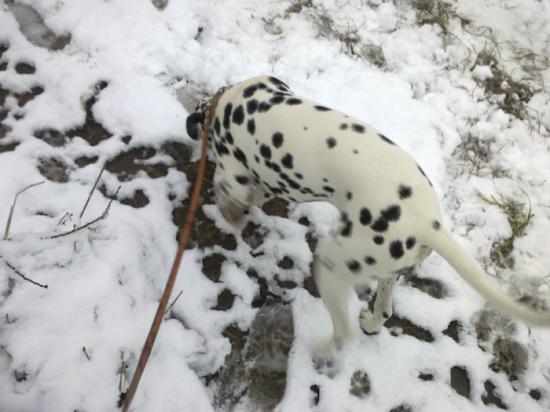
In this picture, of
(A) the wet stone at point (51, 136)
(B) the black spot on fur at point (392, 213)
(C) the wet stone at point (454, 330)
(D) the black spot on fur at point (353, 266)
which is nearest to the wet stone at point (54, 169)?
(A) the wet stone at point (51, 136)

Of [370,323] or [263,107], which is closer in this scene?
[263,107]

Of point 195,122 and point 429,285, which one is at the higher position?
point 195,122

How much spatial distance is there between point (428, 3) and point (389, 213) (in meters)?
3.04

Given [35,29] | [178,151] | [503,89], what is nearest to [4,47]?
[35,29]

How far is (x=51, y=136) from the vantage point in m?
2.73

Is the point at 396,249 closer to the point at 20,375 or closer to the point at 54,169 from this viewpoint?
the point at 20,375

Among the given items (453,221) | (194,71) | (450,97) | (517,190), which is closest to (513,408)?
(453,221)

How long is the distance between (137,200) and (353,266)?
5.04 feet

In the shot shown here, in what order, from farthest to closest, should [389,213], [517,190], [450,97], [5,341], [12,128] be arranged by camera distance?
[450,97] < [517,190] < [12,128] < [5,341] < [389,213]

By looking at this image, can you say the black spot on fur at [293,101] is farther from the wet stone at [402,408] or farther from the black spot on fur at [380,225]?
the wet stone at [402,408]

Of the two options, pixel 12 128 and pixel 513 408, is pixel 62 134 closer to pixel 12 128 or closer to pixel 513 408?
pixel 12 128

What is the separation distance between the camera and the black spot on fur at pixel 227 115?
211cm

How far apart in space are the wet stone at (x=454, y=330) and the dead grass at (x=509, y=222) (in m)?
0.55

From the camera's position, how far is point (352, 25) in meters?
3.59
